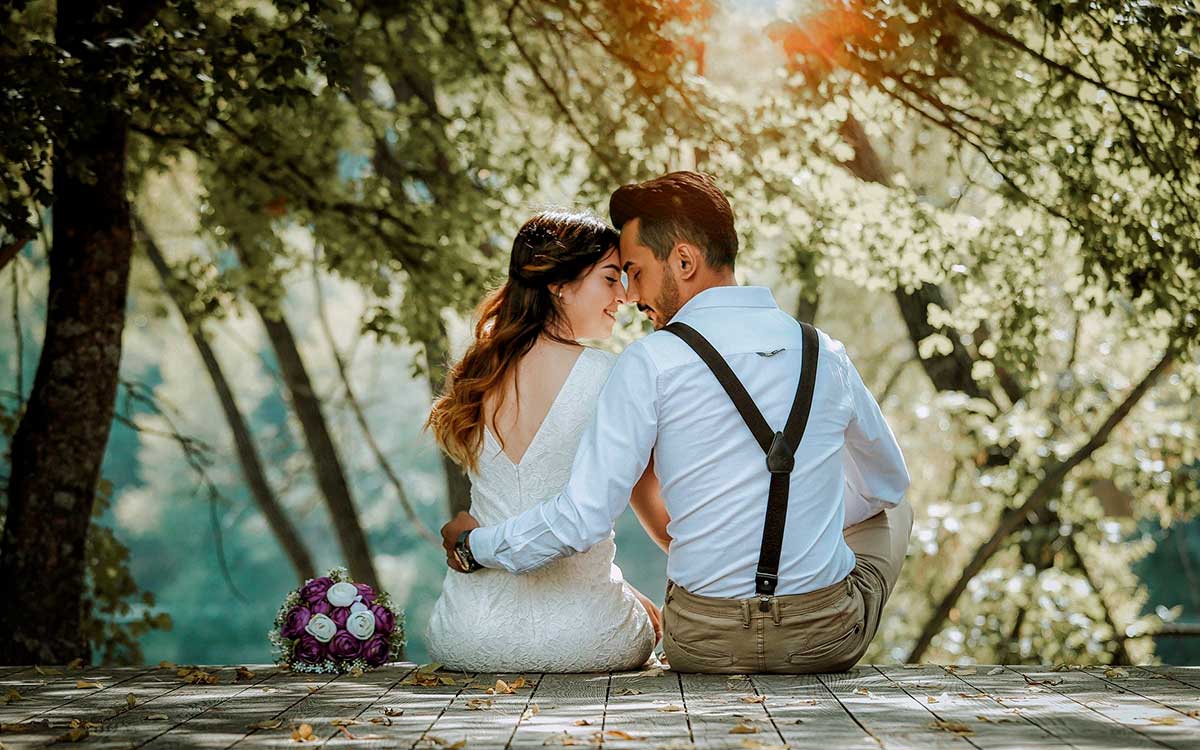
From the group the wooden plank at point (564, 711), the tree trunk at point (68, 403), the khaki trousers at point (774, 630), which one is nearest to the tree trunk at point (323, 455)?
the tree trunk at point (68, 403)

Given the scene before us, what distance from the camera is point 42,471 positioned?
222 inches

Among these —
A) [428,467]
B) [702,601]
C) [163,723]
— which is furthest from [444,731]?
[428,467]

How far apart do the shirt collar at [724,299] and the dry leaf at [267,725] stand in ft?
5.28

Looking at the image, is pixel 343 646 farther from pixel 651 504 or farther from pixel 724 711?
pixel 724 711

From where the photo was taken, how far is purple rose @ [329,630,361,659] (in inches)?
176

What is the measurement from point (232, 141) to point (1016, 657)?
5965 millimetres

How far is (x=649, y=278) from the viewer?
4234mm

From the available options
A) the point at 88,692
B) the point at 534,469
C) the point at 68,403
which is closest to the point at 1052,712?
the point at 534,469

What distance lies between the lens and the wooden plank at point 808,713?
2949 millimetres

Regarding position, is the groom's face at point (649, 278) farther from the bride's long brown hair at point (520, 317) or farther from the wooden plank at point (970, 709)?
Result: the wooden plank at point (970, 709)

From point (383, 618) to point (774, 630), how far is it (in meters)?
1.40

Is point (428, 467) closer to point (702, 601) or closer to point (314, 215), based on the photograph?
point (314, 215)

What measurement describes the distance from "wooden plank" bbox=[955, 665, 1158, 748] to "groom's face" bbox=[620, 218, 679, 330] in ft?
4.65

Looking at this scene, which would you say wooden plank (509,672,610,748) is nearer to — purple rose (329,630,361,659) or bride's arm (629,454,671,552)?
bride's arm (629,454,671,552)
